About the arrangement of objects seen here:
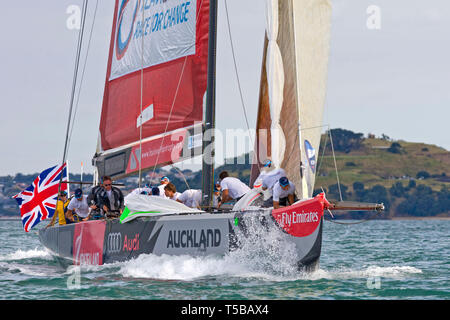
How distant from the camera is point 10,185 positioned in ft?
396

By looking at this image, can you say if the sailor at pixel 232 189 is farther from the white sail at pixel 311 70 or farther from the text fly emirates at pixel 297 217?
the text fly emirates at pixel 297 217

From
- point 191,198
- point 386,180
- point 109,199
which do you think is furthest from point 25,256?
point 386,180

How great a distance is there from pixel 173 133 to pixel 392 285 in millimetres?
4603

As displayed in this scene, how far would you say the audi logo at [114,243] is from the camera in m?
10.9

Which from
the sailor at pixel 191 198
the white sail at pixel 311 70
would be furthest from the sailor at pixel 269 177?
the sailor at pixel 191 198

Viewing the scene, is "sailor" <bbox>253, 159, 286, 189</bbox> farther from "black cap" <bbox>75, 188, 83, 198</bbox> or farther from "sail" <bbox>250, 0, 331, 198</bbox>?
"black cap" <bbox>75, 188, 83, 198</bbox>

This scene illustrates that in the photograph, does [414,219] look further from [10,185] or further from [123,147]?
[123,147]

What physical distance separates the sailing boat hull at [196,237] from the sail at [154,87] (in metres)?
1.44

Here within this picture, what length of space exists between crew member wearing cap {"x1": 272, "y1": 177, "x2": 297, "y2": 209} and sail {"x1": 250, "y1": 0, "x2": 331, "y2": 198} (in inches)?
9.9

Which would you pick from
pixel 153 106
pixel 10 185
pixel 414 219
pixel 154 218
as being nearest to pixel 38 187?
pixel 153 106

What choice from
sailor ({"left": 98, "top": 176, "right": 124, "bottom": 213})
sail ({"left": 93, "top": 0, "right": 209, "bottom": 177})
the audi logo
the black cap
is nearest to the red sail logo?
sail ({"left": 93, "top": 0, "right": 209, "bottom": 177})

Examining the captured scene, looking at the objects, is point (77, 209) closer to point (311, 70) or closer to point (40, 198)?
point (40, 198)

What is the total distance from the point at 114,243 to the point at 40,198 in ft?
17.4

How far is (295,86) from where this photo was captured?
1002 centimetres
